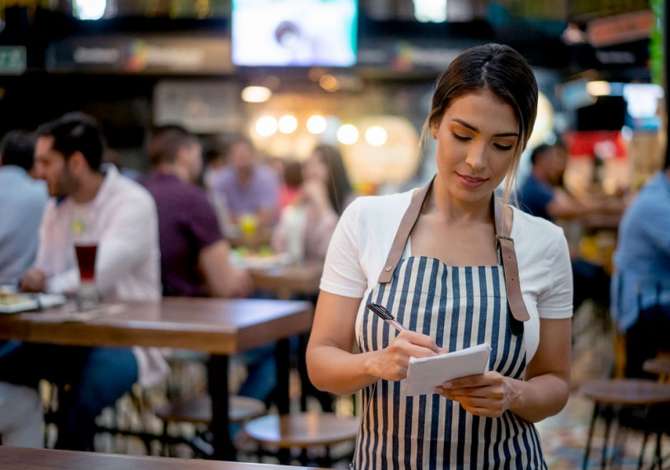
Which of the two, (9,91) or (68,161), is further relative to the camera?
(9,91)

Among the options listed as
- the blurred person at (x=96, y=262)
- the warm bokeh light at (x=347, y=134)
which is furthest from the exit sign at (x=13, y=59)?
the blurred person at (x=96, y=262)

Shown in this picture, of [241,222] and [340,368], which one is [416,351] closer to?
[340,368]

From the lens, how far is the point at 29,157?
18.8 feet

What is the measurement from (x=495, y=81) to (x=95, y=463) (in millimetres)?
1076

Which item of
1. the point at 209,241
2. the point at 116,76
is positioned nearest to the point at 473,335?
the point at 209,241

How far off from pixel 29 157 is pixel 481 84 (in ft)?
13.7

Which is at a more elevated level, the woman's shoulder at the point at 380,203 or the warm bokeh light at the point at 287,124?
the warm bokeh light at the point at 287,124

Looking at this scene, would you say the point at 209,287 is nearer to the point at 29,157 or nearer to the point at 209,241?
the point at 209,241

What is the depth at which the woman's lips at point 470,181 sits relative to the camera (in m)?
2.11

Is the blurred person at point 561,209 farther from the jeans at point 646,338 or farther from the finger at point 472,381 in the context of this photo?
the finger at point 472,381

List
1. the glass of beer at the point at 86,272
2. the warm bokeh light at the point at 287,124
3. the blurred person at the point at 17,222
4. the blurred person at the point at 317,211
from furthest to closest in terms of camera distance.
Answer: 1. the warm bokeh light at the point at 287,124
2. the blurred person at the point at 317,211
3. the blurred person at the point at 17,222
4. the glass of beer at the point at 86,272

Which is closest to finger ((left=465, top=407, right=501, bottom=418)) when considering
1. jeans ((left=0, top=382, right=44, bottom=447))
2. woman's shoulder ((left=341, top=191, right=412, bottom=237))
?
woman's shoulder ((left=341, top=191, right=412, bottom=237))

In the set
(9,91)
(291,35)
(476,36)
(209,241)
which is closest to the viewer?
(209,241)

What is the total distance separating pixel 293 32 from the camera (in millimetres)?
10352
